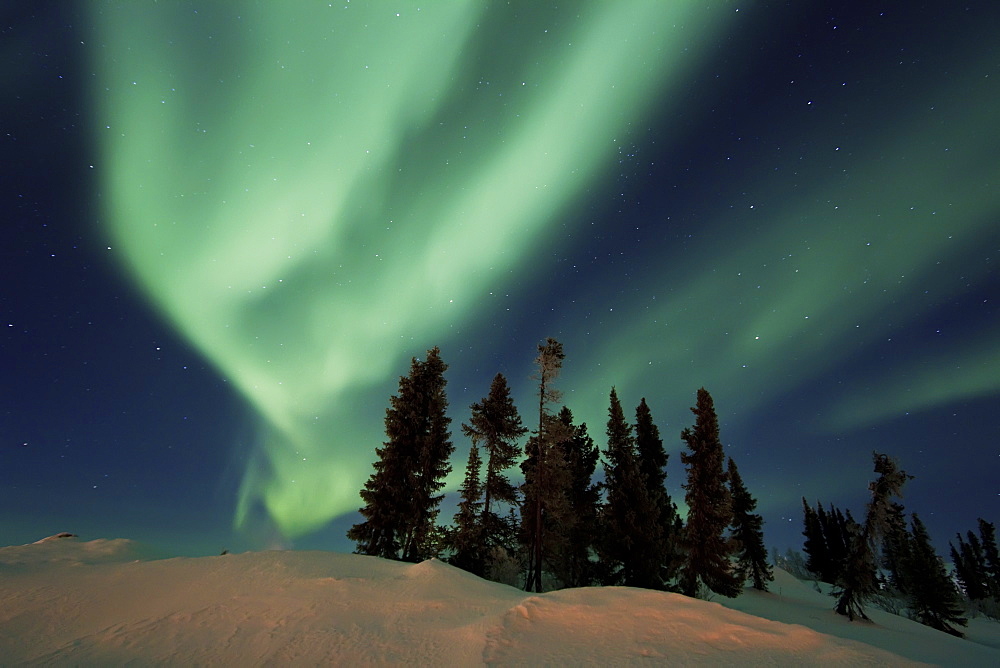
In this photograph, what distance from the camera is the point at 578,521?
1132 inches

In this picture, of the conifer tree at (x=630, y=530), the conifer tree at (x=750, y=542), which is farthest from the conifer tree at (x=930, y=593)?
the conifer tree at (x=630, y=530)

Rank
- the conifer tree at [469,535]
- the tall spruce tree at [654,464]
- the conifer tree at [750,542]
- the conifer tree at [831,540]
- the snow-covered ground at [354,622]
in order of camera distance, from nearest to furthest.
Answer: the snow-covered ground at [354,622]
the conifer tree at [469,535]
the tall spruce tree at [654,464]
the conifer tree at [750,542]
the conifer tree at [831,540]

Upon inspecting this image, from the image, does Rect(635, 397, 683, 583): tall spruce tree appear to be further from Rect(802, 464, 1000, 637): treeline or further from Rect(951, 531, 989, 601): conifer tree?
Rect(951, 531, 989, 601): conifer tree

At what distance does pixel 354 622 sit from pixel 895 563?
85.0 m

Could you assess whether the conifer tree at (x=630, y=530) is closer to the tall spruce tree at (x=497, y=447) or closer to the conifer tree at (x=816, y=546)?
Answer: the tall spruce tree at (x=497, y=447)

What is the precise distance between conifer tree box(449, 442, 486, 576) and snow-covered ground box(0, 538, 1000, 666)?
10436mm

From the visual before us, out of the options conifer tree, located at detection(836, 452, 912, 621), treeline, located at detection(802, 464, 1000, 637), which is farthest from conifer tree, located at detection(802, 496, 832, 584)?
conifer tree, located at detection(836, 452, 912, 621)

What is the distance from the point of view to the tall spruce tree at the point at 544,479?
24141mm

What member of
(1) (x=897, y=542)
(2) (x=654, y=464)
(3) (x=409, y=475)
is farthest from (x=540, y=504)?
(1) (x=897, y=542)

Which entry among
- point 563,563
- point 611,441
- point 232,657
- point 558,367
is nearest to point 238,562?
point 232,657

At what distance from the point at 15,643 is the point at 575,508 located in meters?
28.3

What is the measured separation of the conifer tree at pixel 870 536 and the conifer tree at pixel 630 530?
44.6ft

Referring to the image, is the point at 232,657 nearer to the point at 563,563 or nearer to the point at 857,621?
the point at 563,563

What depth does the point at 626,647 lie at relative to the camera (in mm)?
7551
